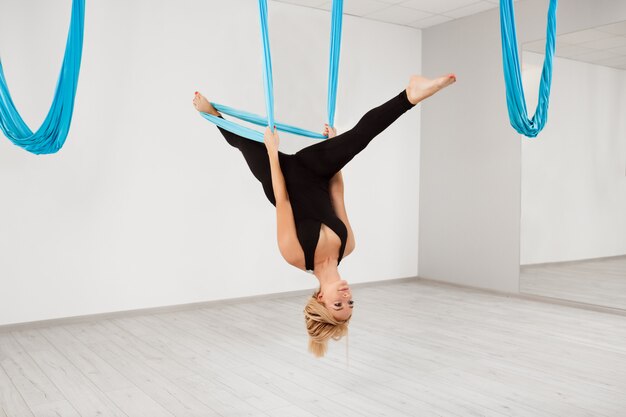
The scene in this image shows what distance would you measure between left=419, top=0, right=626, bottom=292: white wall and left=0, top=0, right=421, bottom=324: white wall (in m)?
0.90

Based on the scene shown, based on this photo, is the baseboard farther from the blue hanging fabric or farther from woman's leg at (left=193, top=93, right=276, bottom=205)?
the blue hanging fabric

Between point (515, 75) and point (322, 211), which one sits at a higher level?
point (515, 75)

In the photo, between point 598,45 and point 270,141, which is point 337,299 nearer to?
point 270,141

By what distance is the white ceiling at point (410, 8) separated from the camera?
5.52m

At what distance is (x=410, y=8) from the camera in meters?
5.72

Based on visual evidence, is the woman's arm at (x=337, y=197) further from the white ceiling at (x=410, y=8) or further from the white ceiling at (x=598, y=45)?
the white ceiling at (x=598, y=45)

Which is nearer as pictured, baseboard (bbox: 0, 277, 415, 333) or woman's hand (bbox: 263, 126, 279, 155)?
woman's hand (bbox: 263, 126, 279, 155)

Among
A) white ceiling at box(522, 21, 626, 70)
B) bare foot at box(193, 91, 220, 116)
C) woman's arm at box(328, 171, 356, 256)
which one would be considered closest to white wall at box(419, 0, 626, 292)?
white ceiling at box(522, 21, 626, 70)

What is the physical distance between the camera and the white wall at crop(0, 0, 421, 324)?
4.34 m

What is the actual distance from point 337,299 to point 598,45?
3727mm

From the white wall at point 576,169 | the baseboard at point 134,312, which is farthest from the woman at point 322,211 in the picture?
the white wall at point 576,169

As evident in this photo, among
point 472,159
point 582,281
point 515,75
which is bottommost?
point 582,281

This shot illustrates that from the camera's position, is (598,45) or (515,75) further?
(598,45)

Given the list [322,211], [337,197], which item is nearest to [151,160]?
[337,197]
